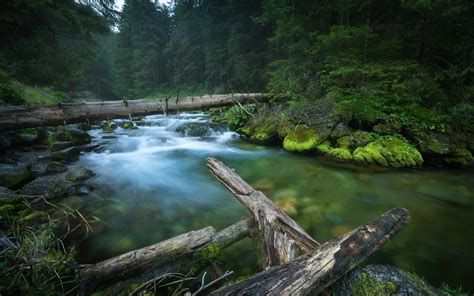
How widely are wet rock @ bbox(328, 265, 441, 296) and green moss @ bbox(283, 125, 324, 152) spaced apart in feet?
18.4

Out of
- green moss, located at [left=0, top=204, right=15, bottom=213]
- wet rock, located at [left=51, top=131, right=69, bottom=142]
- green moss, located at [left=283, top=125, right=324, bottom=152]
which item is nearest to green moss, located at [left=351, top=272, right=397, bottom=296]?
green moss, located at [left=0, top=204, right=15, bottom=213]

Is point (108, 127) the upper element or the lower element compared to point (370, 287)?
upper

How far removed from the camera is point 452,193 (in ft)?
16.9

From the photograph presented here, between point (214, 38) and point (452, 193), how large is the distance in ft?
84.1

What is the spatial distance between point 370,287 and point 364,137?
6.05 m

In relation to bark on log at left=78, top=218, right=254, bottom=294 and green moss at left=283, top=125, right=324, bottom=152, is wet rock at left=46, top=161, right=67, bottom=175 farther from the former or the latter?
green moss at left=283, top=125, right=324, bottom=152

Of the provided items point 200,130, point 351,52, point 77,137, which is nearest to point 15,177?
point 77,137

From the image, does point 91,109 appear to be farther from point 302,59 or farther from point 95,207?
point 302,59

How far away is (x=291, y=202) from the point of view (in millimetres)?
4918

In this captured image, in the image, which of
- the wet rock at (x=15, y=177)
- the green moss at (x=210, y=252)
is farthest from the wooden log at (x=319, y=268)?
the wet rock at (x=15, y=177)

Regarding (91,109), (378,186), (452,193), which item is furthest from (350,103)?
(91,109)

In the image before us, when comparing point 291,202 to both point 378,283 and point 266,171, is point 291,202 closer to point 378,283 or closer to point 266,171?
point 266,171

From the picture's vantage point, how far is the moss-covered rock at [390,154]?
6.36 m

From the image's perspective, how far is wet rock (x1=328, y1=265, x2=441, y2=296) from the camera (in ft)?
6.31
